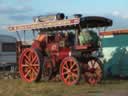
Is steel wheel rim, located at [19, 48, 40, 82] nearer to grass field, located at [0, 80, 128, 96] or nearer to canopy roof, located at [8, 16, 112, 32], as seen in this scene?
grass field, located at [0, 80, 128, 96]

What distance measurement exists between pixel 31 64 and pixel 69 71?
2.41m

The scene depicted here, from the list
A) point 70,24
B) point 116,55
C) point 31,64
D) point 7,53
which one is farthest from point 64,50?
point 7,53

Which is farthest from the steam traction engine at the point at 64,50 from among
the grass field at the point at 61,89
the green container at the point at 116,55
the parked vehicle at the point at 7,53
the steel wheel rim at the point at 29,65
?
the parked vehicle at the point at 7,53

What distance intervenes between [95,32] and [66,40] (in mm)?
1257

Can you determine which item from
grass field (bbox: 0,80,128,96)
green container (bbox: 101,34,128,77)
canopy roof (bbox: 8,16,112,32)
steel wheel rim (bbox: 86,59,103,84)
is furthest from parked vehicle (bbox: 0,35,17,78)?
steel wheel rim (bbox: 86,59,103,84)

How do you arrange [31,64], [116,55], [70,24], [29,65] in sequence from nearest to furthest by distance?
[70,24] → [31,64] → [29,65] → [116,55]

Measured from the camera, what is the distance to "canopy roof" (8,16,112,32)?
20641mm

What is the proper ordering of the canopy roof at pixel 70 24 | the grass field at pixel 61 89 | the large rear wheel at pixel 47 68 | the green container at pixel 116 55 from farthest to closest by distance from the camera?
1. the green container at pixel 116 55
2. the large rear wheel at pixel 47 68
3. the canopy roof at pixel 70 24
4. the grass field at pixel 61 89

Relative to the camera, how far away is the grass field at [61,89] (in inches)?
705

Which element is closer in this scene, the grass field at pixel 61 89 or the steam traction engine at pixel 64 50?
the grass field at pixel 61 89

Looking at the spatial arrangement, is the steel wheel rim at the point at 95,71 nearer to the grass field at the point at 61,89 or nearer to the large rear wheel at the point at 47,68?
the grass field at the point at 61,89

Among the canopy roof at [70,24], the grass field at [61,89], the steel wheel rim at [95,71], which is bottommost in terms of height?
the grass field at [61,89]

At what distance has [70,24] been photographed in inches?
814

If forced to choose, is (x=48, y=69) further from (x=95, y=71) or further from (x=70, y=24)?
(x=70, y=24)
